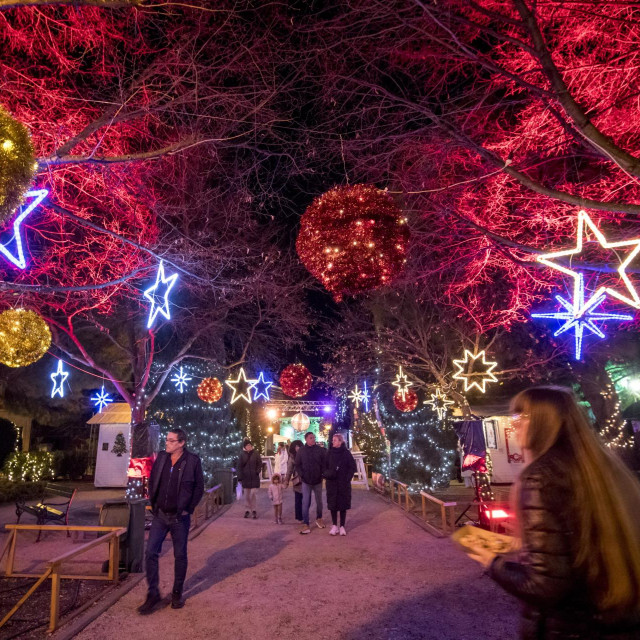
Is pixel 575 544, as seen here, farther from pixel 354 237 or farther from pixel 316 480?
pixel 316 480

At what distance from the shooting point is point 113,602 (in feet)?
17.7

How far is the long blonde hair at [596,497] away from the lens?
1700 mm

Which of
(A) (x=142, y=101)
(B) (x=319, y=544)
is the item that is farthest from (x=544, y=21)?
(B) (x=319, y=544)

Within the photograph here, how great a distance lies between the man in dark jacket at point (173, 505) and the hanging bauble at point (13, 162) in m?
3.31

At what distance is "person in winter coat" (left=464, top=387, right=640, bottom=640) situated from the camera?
1.70m

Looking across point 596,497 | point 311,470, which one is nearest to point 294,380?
point 311,470

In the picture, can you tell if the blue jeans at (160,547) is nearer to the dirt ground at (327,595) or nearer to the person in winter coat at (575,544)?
the dirt ground at (327,595)

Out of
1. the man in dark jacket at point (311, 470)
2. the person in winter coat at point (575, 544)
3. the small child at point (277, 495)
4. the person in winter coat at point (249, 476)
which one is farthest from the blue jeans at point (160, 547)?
the person in winter coat at point (249, 476)

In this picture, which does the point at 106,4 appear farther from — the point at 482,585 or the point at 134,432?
the point at 134,432

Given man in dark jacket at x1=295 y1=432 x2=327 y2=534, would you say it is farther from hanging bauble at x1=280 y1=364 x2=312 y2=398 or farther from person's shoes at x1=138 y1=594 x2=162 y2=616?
person's shoes at x1=138 y1=594 x2=162 y2=616

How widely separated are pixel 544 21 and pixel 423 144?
232cm

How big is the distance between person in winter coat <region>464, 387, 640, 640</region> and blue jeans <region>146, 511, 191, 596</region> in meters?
4.45

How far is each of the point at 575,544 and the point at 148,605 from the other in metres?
5.07

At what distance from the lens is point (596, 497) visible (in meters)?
1.81
